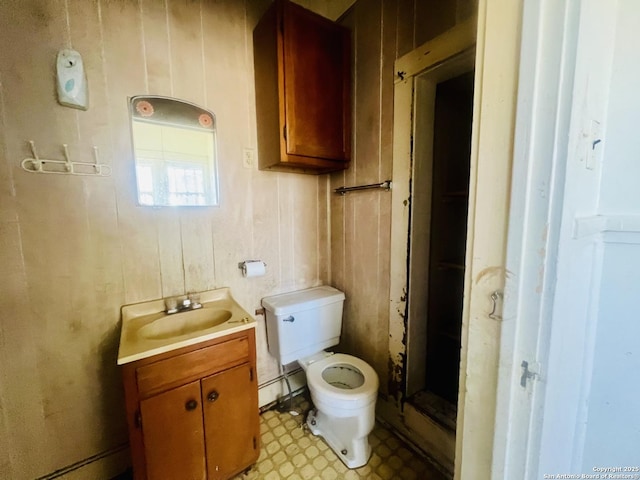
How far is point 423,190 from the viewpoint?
1381mm

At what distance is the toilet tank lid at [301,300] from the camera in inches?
60.6

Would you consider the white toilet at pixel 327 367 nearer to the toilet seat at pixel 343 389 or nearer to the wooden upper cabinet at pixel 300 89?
the toilet seat at pixel 343 389

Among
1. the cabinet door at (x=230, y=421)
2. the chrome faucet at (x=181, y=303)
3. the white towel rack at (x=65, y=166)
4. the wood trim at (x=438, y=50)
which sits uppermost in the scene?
the wood trim at (x=438, y=50)

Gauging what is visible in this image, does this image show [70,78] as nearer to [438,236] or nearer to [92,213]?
[92,213]

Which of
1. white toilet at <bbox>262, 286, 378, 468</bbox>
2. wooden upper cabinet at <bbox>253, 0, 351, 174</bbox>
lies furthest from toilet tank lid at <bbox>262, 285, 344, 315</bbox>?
wooden upper cabinet at <bbox>253, 0, 351, 174</bbox>

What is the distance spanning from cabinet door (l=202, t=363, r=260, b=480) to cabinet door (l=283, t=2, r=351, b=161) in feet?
3.70

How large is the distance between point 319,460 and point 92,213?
1617 millimetres

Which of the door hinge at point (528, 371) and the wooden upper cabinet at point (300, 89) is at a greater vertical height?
the wooden upper cabinet at point (300, 89)

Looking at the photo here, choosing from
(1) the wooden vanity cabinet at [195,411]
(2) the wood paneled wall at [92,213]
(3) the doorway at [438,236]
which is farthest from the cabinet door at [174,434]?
(3) the doorway at [438,236]

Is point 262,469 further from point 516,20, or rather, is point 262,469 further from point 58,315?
point 516,20

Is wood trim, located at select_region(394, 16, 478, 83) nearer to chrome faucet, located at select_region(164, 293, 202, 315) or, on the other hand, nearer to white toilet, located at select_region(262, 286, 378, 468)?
white toilet, located at select_region(262, 286, 378, 468)

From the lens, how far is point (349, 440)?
53.0 inches

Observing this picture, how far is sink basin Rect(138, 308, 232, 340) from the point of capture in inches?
49.6

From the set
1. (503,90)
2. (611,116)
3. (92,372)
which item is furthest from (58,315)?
(611,116)
